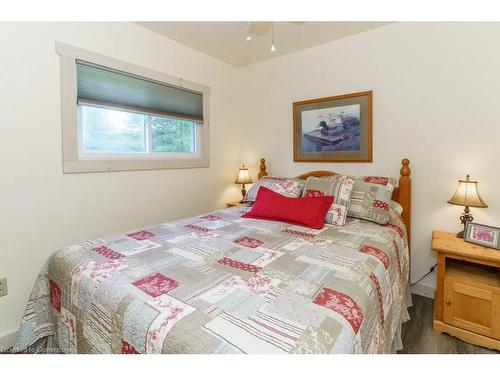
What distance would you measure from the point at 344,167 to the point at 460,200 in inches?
38.7

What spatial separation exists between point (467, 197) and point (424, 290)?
887 mm

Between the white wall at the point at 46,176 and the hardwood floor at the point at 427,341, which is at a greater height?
the white wall at the point at 46,176

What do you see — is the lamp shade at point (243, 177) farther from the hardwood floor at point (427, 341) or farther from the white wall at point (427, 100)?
the hardwood floor at point (427, 341)

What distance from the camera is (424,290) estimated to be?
2266mm

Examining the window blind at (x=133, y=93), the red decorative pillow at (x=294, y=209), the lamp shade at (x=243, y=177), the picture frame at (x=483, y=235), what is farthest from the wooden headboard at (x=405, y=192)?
the window blind at (x=133, y=93)

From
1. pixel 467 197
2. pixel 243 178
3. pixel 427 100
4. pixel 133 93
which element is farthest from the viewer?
pixel 243 178

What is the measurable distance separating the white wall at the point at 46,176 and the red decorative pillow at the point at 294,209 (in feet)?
3.45

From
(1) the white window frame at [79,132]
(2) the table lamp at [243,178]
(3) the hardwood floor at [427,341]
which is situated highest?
(1) the white window frame at [79,132]

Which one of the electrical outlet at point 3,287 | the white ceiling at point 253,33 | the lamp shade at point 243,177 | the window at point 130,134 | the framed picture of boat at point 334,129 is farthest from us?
the lamp shade at point 243,177

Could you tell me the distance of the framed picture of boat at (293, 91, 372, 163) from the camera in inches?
98.3

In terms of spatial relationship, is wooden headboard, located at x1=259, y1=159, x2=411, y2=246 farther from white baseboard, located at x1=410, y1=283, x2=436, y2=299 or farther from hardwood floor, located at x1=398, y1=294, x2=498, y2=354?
hardwood floor, located at x1=398, y1=294, x2=498, y2=354

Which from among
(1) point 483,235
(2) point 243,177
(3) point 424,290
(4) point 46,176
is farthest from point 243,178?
(1) point 483,235

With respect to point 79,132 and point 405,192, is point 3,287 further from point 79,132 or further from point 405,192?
point 405,192

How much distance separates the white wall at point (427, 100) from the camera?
6.44ft
